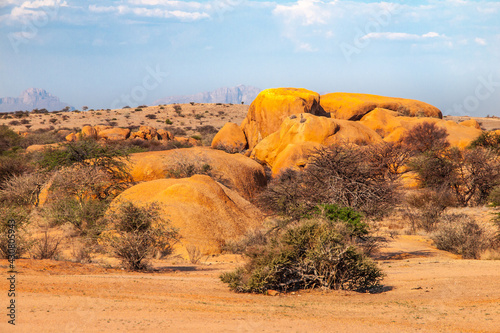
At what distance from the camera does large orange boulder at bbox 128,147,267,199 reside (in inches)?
740

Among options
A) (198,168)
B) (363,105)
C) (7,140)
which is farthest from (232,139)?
(7,140)

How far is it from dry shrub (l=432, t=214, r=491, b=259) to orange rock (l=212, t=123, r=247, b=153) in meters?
21.4

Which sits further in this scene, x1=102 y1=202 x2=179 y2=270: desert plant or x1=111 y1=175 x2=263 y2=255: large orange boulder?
x1=111 y1=175 x2=263 y2=255: large orange boulder

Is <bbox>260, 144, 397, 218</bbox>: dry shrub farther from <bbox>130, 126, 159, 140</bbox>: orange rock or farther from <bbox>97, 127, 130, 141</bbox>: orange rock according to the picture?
<bbox>97, 127, 130, 141</bbox>: orange rock

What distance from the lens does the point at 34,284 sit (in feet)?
23.8

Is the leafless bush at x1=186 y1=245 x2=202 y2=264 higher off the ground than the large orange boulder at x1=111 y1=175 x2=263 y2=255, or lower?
lower

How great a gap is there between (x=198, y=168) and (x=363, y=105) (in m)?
23.5

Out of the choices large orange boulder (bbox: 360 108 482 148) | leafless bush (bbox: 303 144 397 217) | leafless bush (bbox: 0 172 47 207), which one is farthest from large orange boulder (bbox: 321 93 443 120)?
leafless bush (bbox: 0 172 47 207)

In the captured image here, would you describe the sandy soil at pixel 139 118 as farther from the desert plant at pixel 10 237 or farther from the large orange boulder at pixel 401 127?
the desert plant at pixel 10 237

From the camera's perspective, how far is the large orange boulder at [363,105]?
37.9 meters

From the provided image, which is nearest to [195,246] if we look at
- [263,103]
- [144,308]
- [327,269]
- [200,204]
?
[200,204]

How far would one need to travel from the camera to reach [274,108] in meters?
35.3

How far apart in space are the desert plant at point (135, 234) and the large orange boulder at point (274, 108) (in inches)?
966

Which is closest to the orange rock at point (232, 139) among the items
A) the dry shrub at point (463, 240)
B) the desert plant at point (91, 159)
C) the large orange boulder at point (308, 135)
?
the large orange boulder at point (308, 135)
